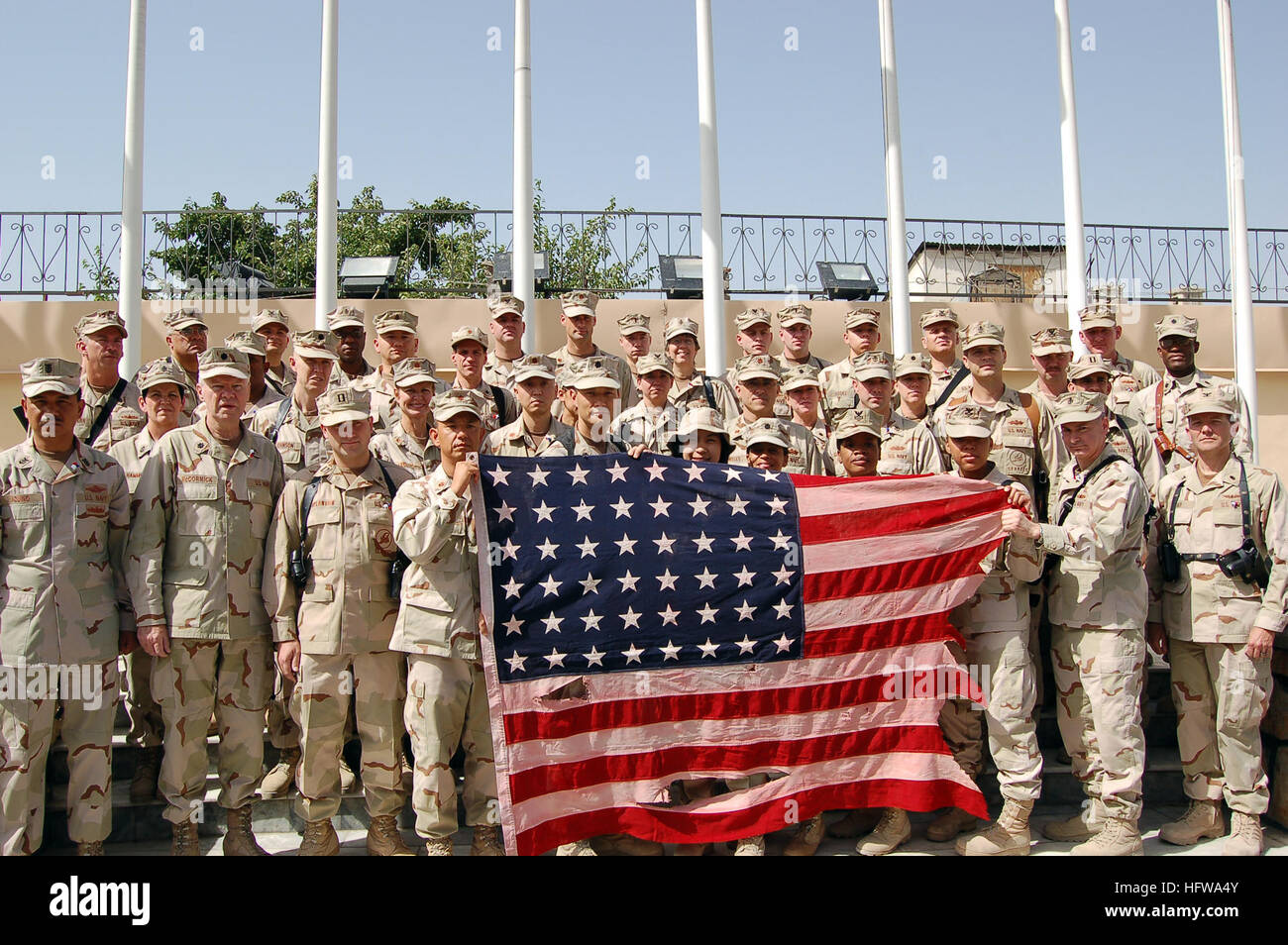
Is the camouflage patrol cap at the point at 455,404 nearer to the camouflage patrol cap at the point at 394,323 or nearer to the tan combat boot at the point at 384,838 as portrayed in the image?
the camouflage patrol cap at the point at 394,323

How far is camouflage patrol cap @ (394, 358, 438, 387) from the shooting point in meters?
5.46

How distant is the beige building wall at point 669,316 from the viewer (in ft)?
37.0

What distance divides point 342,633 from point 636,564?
1496 mm

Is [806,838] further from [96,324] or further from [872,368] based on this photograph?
[96,324]

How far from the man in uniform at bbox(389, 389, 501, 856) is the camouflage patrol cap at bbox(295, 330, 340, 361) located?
1.71 metres

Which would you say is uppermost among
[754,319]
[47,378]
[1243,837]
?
[754,319]

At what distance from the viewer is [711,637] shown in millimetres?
5160


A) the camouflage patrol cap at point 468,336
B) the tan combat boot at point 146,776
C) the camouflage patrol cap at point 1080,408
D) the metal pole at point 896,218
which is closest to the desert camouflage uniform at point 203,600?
the tan combat boot at point 146,776

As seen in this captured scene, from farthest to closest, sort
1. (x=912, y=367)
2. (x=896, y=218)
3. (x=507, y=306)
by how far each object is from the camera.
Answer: (x=896, y=218), (x=507, y=306), (x=912, y=367)

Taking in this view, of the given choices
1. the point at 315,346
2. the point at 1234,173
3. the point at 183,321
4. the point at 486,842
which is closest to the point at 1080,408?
the point at 486,842

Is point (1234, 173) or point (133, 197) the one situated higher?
point (1234, 173)

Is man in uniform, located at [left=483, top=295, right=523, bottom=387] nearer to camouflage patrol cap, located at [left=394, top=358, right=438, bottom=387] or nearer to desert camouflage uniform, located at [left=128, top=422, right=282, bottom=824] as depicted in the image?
camouflage patrol cap, located at [left=394, top=358, right=438, bottom=387]
